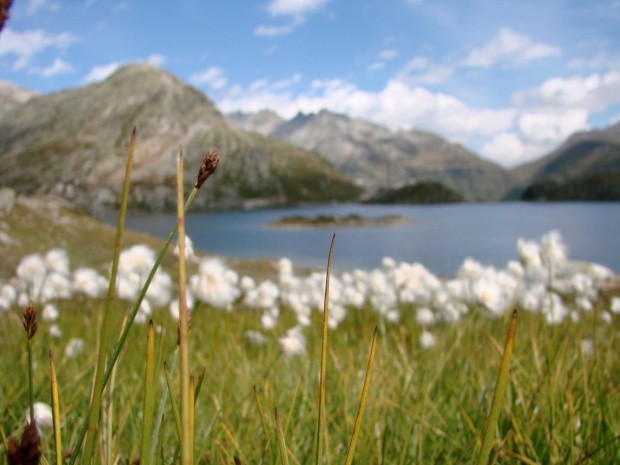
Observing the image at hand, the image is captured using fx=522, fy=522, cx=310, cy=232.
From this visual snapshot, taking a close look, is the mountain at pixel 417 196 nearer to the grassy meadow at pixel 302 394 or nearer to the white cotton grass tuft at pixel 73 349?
the grassy meadow at pixel 302 394

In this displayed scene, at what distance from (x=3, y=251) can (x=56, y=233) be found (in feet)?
17.3

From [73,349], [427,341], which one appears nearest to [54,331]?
[73,349]

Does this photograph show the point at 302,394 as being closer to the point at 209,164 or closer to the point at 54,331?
the point at 209,164

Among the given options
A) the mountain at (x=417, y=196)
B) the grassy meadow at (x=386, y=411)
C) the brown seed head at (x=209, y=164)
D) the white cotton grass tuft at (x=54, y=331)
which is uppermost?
the mountain at (x=417, y=196)

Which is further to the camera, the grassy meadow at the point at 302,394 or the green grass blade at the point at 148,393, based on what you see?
the grassy meadow at the point at 302,394

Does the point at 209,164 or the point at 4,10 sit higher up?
the point at 4,10

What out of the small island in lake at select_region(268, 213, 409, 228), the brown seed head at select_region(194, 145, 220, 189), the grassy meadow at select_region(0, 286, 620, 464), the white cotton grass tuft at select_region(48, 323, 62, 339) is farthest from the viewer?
the small island in lake at select_region(268, 213, 409, 228)

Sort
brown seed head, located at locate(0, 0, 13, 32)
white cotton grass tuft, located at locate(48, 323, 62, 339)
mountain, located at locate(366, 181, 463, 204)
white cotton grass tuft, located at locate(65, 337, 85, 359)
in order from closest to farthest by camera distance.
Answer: brown seed head, located at locate(0, 0, 13, 32), white cotton grass tuft, located at locate(65, 337, 85, 359), white cotton grass tuft, located at locate(48, 323, 62, 339), mountain, located at locate(366, 181, 463, 204)

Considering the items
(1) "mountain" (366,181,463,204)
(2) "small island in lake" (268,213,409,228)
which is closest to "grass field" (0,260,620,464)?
(2) "small island in lake" (268,213,409,228)

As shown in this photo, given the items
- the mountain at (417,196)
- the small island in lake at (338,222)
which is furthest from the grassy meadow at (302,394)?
the mountain at (417,196)

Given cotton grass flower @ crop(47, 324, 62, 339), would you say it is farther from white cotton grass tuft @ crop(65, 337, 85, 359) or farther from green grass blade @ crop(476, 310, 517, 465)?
green grass blade @ crop(476, 310, 517, 465)

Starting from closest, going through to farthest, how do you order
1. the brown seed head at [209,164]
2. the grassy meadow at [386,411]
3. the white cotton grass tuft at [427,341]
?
the brown seed head at [209,164], the grassy meadow at [386,411], the white cotton grass tuft at [427,341]

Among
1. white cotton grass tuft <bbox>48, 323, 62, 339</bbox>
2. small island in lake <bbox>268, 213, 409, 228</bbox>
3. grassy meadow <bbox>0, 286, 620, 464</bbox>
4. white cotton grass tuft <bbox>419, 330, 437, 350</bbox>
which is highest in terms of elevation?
grassy meadow <bbox>0, 286, 620, 464</bbox>

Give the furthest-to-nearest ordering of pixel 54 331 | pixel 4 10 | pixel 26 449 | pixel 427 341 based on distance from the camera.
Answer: pixel 427 341, pixel 54 331, pixel 4 10, pixel 26 449
